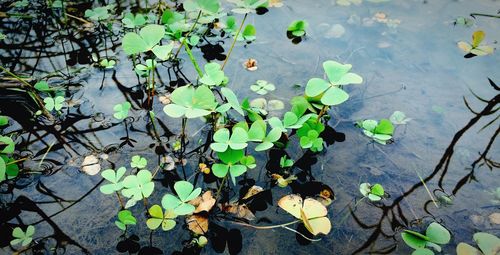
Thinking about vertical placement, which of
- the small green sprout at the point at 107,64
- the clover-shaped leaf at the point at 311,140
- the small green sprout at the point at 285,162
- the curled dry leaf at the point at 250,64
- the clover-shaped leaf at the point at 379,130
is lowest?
the small green sprout at the point at 285,162

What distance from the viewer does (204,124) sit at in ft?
5.57

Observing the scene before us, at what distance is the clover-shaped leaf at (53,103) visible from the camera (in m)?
1.70

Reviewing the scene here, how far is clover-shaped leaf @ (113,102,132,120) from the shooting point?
165 centimetres

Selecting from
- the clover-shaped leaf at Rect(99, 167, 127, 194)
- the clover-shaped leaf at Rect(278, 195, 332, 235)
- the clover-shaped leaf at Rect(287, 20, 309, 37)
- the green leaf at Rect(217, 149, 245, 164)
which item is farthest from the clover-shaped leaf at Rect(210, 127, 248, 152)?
the clover-shaped leaf at Rect(287, 20, 309, 37)

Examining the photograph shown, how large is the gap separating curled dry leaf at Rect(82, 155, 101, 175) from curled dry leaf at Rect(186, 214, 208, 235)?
49cm

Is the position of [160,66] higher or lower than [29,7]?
lower

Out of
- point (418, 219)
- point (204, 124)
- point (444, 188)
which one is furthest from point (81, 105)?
point (444, 188)

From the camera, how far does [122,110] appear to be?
5.46 ft

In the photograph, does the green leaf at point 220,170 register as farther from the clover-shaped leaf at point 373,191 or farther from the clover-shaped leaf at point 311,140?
the clover-shaped leaf at point 373,191

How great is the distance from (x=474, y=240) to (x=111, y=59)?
80.3 inches

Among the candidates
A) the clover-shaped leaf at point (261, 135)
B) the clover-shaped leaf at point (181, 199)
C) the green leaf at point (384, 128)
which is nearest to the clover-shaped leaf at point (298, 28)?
the green leaf at point (384, 128)

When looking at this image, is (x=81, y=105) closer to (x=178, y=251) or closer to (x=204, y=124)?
(x=204, y=124)

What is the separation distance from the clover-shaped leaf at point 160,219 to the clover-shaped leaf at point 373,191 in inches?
31.3

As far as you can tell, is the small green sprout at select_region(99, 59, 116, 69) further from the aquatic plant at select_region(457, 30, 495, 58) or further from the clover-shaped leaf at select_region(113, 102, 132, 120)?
the aquatic plant at select_region(457, 30, 495, 58)
